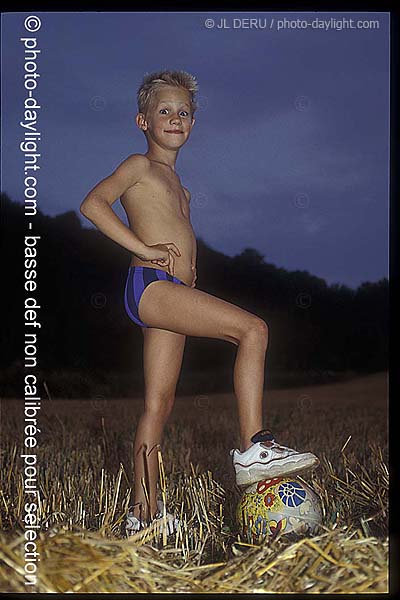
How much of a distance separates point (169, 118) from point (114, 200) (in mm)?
379

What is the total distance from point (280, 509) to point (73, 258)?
78.8 inches

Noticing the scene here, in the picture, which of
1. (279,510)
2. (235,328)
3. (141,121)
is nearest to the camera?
(279,510)

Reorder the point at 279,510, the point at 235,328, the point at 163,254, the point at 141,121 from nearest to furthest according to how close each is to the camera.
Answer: the point at 279,510
the point at 235,328
the point at 163,254
the point at 141,121

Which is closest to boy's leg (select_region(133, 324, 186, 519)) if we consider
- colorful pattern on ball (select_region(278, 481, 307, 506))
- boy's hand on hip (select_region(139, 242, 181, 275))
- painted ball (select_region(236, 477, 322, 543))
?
boy's hand on hip (select_region(139, 242, 181, 275))

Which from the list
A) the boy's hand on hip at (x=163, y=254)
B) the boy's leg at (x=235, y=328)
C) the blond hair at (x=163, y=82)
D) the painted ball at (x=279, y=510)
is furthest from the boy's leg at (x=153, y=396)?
the blond hair at (x=163, y=82)

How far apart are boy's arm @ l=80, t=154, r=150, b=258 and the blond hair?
0.76 feet

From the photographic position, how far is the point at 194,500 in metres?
3.37

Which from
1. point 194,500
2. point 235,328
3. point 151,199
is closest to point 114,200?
point 151,199

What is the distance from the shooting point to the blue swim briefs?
10.3 feet

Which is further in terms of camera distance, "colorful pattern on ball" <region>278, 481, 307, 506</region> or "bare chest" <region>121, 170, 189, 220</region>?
"bare chest" <region>121, 170, 189, 220</region>

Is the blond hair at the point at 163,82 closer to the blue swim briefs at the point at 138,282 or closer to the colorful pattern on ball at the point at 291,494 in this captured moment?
the blue swim briefs at the point at 138,282

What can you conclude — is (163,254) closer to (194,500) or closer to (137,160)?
(137,160)

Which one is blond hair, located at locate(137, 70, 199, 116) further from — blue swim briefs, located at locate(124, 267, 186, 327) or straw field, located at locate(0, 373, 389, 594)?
straw field, located at locate(0, 373, 389, 594)
